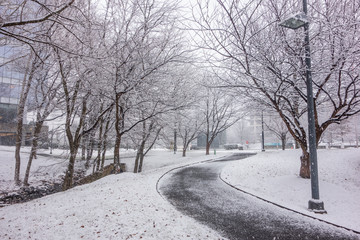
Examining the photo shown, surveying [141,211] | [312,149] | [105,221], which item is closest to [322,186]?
[312,149]

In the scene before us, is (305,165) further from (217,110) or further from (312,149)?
(217,110)

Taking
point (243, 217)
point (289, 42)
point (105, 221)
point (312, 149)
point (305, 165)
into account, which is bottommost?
point (243, 217)

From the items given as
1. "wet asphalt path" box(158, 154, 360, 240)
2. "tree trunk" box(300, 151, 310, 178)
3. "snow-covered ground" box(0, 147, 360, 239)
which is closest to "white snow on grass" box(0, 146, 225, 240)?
"snow-covered ground" box(0, 147, 360, 239)

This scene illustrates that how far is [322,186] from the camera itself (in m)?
8.75

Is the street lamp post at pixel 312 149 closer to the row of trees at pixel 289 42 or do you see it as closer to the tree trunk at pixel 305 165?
the row of trees at pixel 289 42

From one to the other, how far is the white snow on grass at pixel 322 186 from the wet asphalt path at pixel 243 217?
0.65m

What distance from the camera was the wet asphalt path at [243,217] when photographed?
496 centimetres

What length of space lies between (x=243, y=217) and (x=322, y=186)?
4959mm

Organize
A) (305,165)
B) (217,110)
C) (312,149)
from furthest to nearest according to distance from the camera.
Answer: (217,110)
(305,165)
(312,149)

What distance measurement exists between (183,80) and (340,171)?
1129cm

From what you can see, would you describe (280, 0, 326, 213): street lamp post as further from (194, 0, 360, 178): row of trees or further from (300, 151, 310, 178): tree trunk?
(300, 151, 310, 178): tree trunk

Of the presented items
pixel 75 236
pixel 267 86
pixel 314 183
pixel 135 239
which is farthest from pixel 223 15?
pixel 75 236

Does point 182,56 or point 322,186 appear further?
point 182,56

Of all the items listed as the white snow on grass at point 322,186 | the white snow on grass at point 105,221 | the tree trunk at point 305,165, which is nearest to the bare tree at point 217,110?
the white snow on grass at point 322,186
